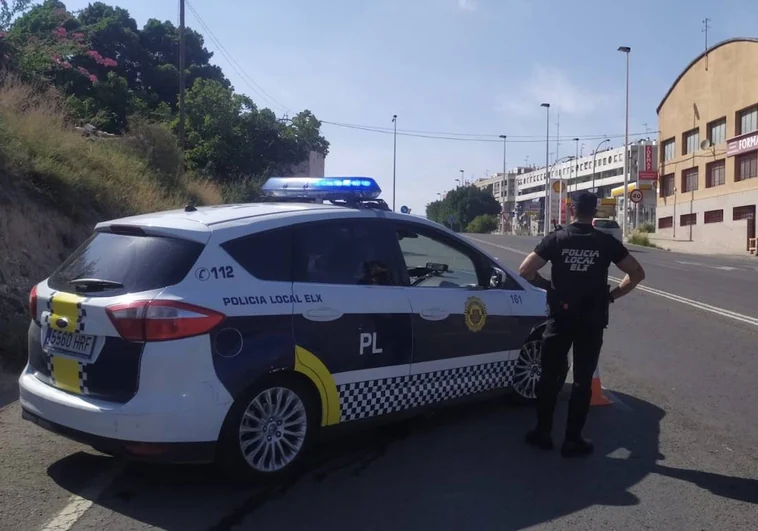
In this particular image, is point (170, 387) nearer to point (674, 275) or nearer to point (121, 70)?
point (674, 275)

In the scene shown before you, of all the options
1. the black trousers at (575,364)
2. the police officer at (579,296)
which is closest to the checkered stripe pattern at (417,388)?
the black trousers at (575,364)

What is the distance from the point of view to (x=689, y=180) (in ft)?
170

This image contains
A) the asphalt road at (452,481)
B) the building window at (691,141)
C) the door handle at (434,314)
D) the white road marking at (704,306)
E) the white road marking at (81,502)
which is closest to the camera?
the white road marking at (81,502)

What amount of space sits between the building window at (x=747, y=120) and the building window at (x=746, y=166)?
4.45ft

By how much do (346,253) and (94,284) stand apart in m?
1.68

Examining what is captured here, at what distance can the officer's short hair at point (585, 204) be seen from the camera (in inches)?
223

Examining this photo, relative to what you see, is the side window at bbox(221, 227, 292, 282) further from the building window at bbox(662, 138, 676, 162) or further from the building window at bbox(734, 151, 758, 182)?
the building window at bbox(662, 138, 676, 162)

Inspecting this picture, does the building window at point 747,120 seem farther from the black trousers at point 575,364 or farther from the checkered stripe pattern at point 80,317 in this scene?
the checkered stripe pattern at point 80,317

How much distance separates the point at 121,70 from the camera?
39312 millimetres

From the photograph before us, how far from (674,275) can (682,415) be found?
668 inches

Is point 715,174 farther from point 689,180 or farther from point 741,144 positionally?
point 741,144

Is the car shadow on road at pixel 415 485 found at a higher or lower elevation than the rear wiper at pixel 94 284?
lower

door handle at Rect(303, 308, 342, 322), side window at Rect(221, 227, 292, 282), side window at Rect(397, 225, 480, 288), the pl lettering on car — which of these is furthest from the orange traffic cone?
side window at Rect(221, 227, 292, 282)

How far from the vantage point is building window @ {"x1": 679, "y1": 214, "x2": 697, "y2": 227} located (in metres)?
50.5
